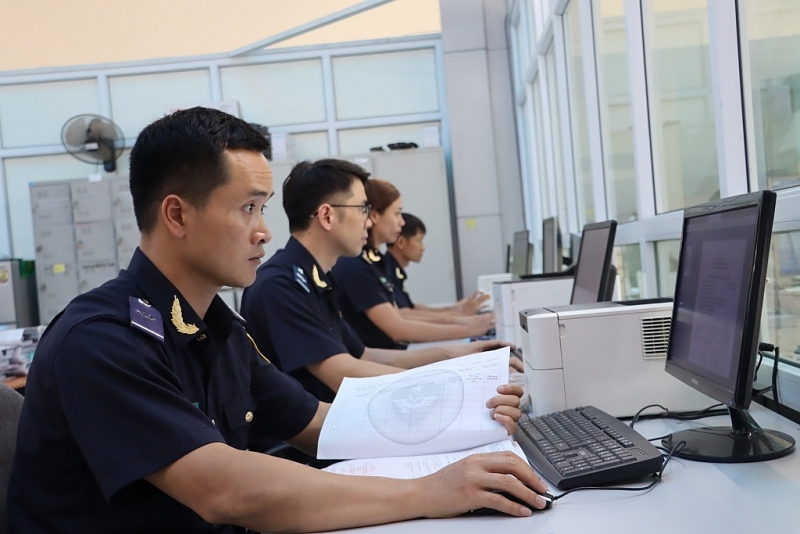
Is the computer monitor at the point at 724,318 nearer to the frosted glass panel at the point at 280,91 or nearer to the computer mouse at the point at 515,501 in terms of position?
the computer mouse at the point at 515,501

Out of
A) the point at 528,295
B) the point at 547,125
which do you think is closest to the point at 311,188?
the point at 528,295

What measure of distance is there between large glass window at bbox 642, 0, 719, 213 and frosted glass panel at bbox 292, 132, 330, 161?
4796 mm

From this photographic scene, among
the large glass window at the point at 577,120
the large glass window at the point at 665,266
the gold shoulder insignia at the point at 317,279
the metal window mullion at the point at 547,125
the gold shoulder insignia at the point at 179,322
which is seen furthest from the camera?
the metal window mullion at the point at 547,125

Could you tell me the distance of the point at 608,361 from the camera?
1.54 m

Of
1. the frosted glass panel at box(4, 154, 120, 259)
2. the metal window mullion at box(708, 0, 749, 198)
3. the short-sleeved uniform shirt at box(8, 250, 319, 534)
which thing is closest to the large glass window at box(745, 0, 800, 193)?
the metal window mullion at box(708, 0, 749, 198)

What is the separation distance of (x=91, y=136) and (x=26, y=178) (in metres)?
1.01

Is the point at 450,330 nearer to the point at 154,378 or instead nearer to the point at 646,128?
the point at 646,128

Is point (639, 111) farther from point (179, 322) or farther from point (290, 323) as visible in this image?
point (179, 322)

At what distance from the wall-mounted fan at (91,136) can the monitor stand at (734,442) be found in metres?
6.30

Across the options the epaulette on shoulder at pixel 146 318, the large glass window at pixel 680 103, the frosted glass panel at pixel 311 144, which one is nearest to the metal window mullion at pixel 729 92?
the large glass window at pixel 680 103

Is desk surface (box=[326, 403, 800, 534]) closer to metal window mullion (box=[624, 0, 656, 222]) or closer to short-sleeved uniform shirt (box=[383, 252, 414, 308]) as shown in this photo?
metal window mullion (box=[624, 0, 656, 222])

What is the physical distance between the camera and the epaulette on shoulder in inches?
44.2

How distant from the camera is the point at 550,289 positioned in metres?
2.54

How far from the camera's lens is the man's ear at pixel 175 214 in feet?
4.03
